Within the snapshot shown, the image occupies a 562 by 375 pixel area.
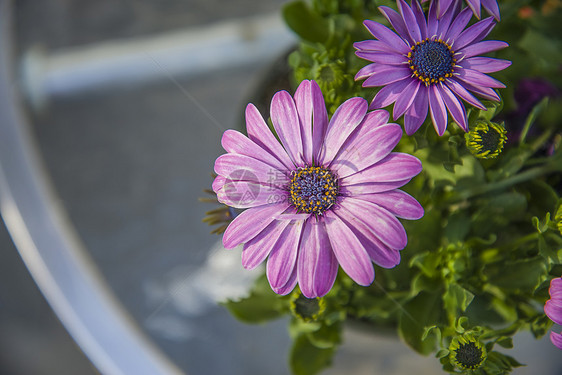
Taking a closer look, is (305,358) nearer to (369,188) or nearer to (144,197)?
(369,188)

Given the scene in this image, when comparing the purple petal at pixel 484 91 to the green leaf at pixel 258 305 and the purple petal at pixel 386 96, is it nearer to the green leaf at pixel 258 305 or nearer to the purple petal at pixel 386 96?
the purple petal at pixel 386 96

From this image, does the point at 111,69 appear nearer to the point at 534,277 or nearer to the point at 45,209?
the point at 45,209

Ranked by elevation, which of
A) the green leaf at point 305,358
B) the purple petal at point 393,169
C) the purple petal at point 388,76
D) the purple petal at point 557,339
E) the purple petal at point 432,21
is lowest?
the purple petal at point 557,339

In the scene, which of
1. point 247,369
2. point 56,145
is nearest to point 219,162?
point 247,369

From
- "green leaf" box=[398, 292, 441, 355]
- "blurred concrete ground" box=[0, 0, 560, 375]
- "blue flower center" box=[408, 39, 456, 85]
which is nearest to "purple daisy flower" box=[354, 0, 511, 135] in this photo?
"blue flower center" box=[408, 39, 456, 85]

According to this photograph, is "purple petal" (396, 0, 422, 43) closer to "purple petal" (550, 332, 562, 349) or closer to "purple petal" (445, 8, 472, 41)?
"purple petal" (445, 8, 472, 41)

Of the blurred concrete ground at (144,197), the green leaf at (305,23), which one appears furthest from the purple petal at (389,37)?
the blurred concrete ground at (144,197)
